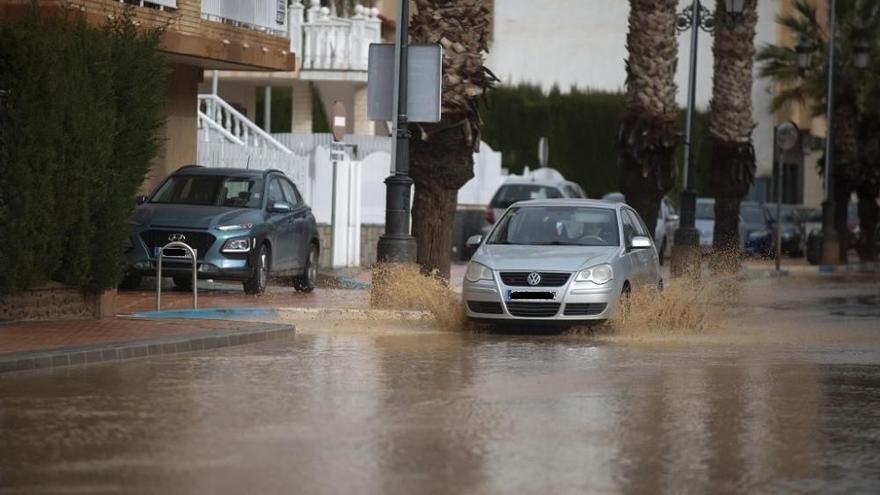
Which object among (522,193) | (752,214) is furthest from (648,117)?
(752,214)

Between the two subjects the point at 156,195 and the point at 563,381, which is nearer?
the point at 563,381

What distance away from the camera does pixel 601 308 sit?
1930 centimetres

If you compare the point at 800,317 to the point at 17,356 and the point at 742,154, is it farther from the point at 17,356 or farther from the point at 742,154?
the point at 742,154

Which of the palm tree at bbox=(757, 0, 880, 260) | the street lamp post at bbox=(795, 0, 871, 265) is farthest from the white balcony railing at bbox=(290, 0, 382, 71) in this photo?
the palm tree at bbox=(757, 0, 880, 260)

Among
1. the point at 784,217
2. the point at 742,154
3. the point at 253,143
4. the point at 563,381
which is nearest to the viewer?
the point at 563,381

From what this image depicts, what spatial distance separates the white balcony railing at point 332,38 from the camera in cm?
4903

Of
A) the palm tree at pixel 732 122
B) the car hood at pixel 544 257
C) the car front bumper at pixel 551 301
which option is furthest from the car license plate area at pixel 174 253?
the palm tree at pixel 732 122

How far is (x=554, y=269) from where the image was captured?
19.2 meters

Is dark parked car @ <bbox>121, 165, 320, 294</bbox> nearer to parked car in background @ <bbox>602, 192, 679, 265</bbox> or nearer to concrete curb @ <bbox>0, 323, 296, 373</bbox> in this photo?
concrete curb @ <bbox>0, 323, 296, 373</bbox>

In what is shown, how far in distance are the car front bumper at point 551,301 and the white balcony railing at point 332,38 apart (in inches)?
1191

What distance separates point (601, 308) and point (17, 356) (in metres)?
6.86

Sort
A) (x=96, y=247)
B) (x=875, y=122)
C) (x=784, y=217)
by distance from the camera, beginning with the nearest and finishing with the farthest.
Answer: (x=96, y=247), (x=875, y=122), (x=784, y=217)

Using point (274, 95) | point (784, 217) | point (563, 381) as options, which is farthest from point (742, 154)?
point (563, 381)

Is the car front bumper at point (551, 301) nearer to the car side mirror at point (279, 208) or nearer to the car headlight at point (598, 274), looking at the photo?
the car headlight at point (598, 274)
